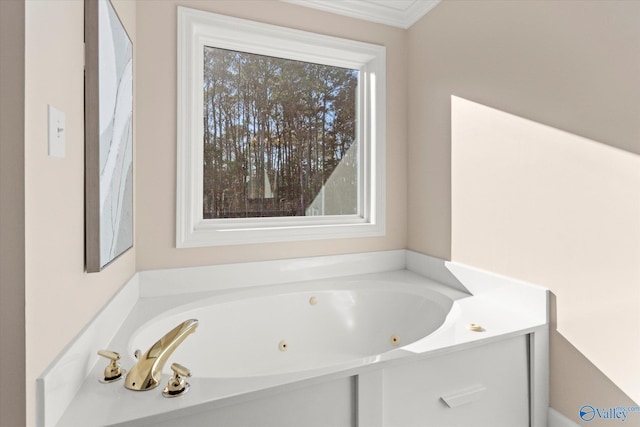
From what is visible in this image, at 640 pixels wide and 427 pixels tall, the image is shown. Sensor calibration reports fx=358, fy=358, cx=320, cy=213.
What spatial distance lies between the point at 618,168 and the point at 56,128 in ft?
5.65

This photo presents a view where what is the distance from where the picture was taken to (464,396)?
133cm

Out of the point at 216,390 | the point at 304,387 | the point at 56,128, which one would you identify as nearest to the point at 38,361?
the point at 216,390

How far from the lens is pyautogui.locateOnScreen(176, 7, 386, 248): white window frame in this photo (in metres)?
1.90

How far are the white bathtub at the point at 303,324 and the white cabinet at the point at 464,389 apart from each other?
35 cm

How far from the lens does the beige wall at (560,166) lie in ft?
4.00

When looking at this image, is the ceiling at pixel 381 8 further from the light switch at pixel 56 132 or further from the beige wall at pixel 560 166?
the light switch at pixel 56 132

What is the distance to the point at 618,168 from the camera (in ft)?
4.06

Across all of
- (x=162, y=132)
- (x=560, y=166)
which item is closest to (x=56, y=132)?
(x=162, y=132)

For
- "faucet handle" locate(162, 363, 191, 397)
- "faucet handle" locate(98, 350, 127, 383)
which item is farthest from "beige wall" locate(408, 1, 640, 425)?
"faucet handle" locate(98, 350, 127, 383)

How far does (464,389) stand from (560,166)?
0.95 metres

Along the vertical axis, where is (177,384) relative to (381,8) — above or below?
Result: below

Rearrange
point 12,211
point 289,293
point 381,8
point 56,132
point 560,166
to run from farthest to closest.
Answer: point 381,8 < point 289,293 < point 560,166 < point 56,132 < point 12,211

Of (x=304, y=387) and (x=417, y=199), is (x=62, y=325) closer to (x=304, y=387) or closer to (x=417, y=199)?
(x=304, y=387)

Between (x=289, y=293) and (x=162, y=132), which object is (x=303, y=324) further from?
(x=162, y=132)
